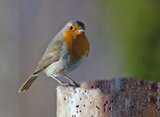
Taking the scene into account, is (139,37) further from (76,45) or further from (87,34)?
(76,45)

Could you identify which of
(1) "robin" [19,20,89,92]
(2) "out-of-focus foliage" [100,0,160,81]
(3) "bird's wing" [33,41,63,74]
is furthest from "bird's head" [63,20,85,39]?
(2) "out-of-focus foliage" [100,0,160,81]

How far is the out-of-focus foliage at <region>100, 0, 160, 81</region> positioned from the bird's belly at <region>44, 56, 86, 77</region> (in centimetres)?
294

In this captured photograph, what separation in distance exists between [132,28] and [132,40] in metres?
0.31

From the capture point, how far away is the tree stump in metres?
3.35

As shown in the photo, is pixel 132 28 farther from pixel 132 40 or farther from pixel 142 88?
pixel 142 88

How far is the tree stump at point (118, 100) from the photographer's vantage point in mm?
3351

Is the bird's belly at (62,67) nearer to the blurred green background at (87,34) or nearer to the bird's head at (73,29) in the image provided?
the bird's head at (73,29)

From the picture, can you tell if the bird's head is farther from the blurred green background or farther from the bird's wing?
the blurred green background

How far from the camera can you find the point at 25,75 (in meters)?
9.74

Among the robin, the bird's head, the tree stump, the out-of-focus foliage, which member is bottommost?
the tree stump

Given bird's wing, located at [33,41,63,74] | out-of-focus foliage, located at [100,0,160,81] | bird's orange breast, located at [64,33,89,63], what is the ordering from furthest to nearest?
out-of-focus foliage, located at [100,0,160,81], bird's wing, located at [33,41,63,74], bird's orange breast, located at [64,33,89,63]

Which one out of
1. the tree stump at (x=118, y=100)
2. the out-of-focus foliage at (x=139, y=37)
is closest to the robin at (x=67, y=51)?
the tree stump at (x=118, y=100)

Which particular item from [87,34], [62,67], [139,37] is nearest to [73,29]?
[62,67]

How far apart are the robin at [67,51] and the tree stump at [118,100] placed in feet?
5.39
